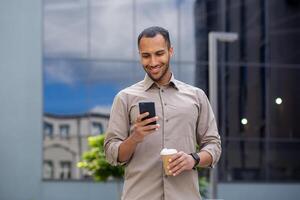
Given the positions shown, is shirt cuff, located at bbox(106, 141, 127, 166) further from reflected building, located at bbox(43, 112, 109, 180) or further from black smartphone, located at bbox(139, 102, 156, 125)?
reflected building, located at bbox(43, 112, 109, 180)

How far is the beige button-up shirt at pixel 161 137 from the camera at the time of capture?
287 cm

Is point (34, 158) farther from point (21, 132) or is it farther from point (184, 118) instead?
point (184, 118)

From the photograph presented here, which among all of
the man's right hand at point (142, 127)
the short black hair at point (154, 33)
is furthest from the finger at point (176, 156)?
the short black hair at point (154, 33)

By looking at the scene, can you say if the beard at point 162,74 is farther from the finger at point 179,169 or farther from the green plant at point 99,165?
the green plant at point 99,165

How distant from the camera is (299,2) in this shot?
944 inches

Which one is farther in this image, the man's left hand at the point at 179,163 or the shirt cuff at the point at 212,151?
the shirt cuff at the point at 212,151

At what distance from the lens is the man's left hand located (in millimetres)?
2699

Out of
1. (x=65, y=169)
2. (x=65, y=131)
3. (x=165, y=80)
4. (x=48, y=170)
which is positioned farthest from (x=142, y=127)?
(x=48, y=170)

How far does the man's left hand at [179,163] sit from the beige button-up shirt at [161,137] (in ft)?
0.40

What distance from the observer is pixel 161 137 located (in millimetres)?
2875

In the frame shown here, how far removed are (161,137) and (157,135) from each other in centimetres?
2

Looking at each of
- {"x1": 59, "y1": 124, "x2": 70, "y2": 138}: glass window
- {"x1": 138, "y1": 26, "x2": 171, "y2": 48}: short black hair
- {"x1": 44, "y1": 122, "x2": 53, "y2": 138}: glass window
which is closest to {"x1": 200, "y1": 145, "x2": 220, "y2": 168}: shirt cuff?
{"x1": 138, "y1": 26, "x2": 171, "y2": 48}: short black hair

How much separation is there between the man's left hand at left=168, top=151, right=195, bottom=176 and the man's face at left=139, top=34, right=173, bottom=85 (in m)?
0.38

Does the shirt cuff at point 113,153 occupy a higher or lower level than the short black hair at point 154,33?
lower
